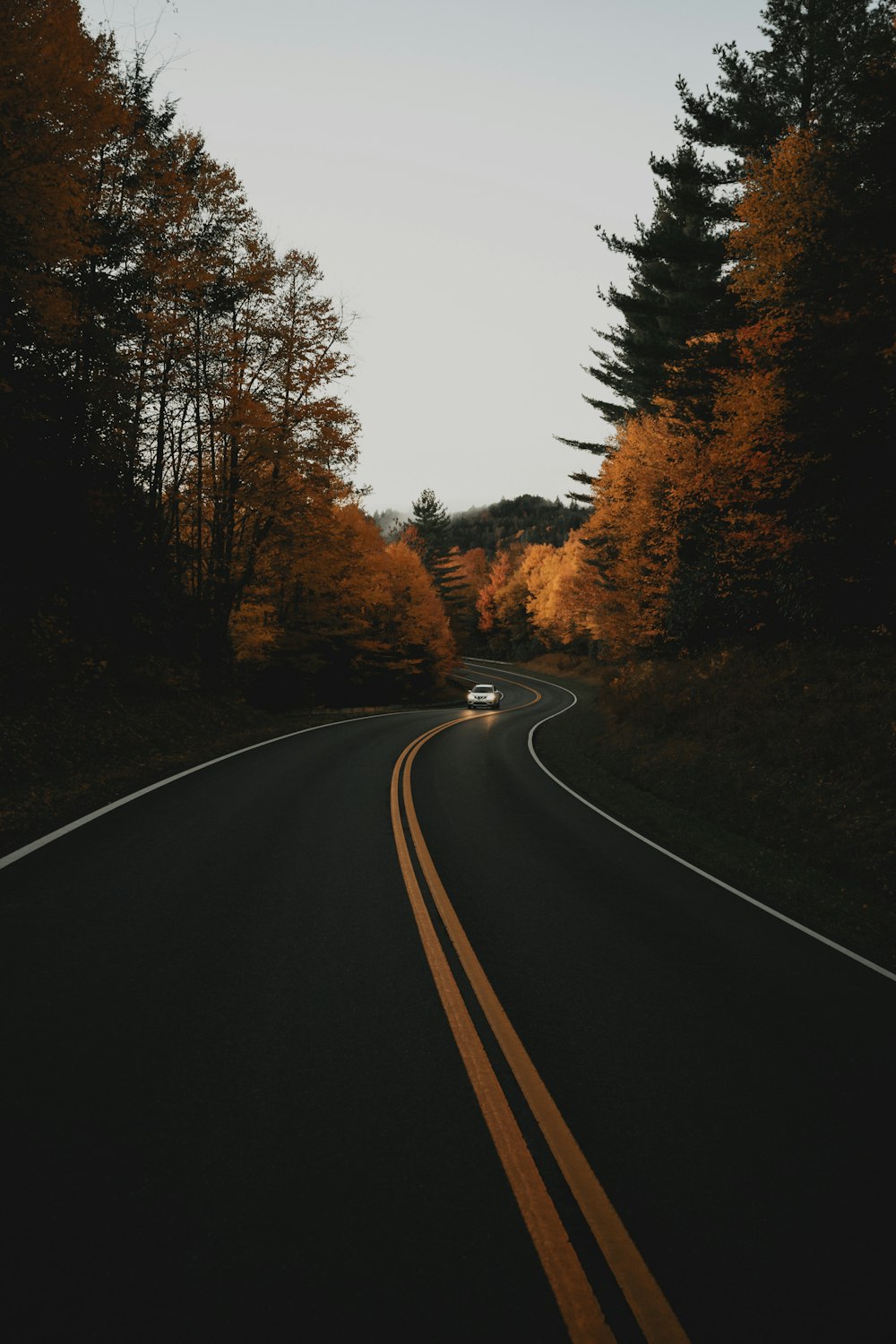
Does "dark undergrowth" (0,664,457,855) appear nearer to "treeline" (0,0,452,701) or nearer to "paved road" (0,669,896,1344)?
"treeline" (0,0,452,701)

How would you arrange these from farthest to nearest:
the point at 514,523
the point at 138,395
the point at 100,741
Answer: the point at 514,523 < the point at 138,395 < the point at 100,741

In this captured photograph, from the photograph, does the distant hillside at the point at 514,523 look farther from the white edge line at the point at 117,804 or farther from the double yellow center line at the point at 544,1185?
the double yellow center line at the point at 544,1185

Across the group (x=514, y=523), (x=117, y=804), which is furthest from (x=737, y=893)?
(x=514, y=523)

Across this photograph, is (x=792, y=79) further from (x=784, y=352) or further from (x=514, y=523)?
(x=514, y=523)

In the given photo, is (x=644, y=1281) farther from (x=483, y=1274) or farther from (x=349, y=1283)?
(x=349, y=1283)

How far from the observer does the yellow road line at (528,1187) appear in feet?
7.93

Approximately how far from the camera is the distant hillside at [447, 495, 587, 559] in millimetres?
155975

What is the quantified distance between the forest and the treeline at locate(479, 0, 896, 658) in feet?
0.21

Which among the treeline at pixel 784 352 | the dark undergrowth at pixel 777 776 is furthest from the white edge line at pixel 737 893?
the treeline at pixel 784 352

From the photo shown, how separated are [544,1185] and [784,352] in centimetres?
1519

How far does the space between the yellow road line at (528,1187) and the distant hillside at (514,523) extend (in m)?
144

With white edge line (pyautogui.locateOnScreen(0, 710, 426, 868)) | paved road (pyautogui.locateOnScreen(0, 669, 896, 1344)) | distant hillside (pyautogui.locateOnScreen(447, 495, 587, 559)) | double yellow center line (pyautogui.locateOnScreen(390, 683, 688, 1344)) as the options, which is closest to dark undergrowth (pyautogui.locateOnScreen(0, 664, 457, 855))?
white edge line (pyautogui.locateOnScreen(0, 710, 426, 868))

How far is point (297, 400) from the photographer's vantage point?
67.2ft

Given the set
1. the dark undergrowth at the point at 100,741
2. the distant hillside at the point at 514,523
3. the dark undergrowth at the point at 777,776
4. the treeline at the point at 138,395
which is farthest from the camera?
the distant hillside at the point at 514,523
